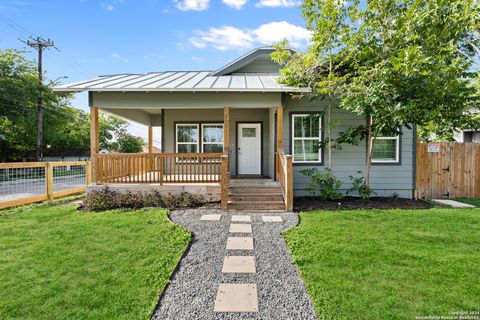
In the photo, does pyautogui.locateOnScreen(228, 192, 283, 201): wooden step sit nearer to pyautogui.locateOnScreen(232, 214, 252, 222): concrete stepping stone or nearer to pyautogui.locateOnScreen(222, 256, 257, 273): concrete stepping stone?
pyautogui.locateOnScreen(232, 214, 252, 222): concrete stepping stone

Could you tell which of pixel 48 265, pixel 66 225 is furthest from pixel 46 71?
pixel 48 265

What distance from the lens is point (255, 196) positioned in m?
6.93

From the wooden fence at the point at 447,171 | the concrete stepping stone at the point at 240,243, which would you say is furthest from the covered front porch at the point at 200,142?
the wooden fence at the point at 447,171

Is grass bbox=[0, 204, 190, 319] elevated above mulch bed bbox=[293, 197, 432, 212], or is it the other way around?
mulch bed bbox=[293, 197, 432, 212]

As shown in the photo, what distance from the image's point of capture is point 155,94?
7176 mm

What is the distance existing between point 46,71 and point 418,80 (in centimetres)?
2622

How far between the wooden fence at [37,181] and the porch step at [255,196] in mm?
5576

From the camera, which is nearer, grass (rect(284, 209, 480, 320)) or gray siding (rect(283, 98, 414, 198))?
grass (rect(284, 209, 480, 320))

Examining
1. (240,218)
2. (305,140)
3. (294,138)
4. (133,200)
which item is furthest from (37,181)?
(305,140)

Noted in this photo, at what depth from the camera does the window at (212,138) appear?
9.73m

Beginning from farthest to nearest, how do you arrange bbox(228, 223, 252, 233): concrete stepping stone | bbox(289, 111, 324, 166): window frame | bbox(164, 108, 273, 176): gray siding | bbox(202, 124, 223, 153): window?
bbox(202, 124, 223, 153): window
bbox(164, 108, 273, 176): gray siding
bbox(289, 111, 324, 166): window frame
bbox(228, 223, 252, 233): concrete stepping stone

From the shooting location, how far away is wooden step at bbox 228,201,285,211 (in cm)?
647

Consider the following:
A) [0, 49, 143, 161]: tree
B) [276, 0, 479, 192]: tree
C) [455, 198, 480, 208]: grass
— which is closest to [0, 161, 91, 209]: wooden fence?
[276, 0, 479, 192]: tree

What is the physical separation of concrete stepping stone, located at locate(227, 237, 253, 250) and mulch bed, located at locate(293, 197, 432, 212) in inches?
95.7
